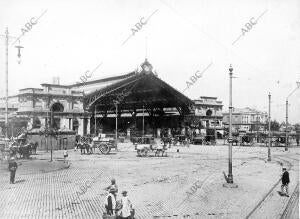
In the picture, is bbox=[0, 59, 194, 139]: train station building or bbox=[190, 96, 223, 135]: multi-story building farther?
bbox=[190, 96, 223, 135]: multi-story building

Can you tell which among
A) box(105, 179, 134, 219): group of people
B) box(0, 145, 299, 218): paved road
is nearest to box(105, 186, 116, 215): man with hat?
box(105, 179, 134, 219): group of people

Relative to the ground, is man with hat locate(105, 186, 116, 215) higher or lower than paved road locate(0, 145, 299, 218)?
higher

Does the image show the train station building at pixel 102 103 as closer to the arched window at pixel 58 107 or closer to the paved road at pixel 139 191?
the arched window at pixel 58 107

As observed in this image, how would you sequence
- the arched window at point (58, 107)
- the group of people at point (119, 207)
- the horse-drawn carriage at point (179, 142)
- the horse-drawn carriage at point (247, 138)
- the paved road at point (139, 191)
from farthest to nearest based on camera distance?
the arched window at point (58, 107) → the horse-drawn carriage at point (247, 138) → the horse-drawn carriage at point (179, 142) → the paved road at point (139, 191) → the group of people at point (119, 207)

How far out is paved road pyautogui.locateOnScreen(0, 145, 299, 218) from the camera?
40.0 ft

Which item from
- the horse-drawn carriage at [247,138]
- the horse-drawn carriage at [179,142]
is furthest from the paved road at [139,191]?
the horse-drawn carriage at [247,138]

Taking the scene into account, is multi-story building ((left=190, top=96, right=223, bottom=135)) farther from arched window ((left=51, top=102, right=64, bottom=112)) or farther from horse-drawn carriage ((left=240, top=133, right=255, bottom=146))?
arched window ((left=51, top=102, right=64, bottom=112))

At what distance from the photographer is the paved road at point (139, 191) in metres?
12.2

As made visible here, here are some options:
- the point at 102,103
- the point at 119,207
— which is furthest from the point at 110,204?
the point at 102,103

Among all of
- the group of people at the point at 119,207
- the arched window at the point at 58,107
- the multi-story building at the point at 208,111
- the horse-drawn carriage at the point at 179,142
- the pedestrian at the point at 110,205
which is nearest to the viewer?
the group of people at the point at 119,207

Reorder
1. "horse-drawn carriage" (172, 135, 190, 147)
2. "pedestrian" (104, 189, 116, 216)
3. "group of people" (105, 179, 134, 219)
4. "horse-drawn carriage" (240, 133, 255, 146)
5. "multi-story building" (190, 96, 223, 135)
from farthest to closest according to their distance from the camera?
1. "multi-story building" (190, 96, 223, 135)
2. "horse-drawn carriage" (240, 133, 255, 146)
3. "horse-drawn carriage" (172, 135, 190, 147)
4. "pedestrian" (104, 189, 116, 216)
5. "group of people" (105, 179, 134, 219)

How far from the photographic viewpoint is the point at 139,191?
1560 centimetres

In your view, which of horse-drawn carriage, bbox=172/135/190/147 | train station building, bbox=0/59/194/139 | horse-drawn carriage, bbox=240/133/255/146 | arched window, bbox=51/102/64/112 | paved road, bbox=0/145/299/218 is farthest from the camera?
arched window, bbox=51/102/64/112

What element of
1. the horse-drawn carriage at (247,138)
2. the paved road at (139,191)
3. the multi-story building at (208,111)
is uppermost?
the multi-story building at (208,111)
